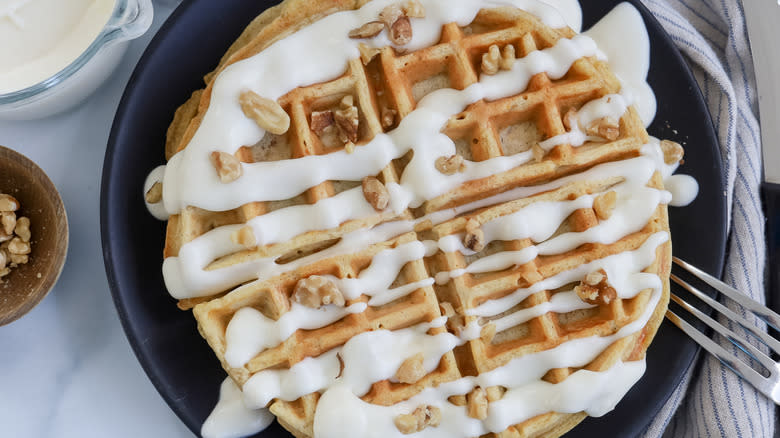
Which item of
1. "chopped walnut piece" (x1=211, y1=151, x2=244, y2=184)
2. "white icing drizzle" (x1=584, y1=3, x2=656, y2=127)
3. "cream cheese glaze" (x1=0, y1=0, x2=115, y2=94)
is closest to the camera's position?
"chopped walnut piece" (x1=211, y1=151, x2=244, y2=184)

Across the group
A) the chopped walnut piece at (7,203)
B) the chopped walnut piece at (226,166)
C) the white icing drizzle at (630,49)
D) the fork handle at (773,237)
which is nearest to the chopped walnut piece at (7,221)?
the chopped walnut piece at (7,203)

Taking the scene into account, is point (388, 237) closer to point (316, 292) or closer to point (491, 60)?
point (316, 292)

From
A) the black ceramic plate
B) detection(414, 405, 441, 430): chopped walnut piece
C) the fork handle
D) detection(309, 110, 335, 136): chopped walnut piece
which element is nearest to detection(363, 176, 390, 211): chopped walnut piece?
detection(309, 110, 335, 136): chopped walnut piece

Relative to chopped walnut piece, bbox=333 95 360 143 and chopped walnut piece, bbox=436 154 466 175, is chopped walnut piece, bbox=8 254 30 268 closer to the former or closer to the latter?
chopped walnut piece, bbox=333 95 360 143

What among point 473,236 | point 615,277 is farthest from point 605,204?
point 473,236

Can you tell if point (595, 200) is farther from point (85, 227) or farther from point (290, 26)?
point (85, 227)

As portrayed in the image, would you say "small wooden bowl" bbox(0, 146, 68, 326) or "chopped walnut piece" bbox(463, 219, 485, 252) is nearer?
"chopped walnut piece" bbox(463, 219, 485, 252)

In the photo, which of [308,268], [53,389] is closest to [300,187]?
[308,268]
